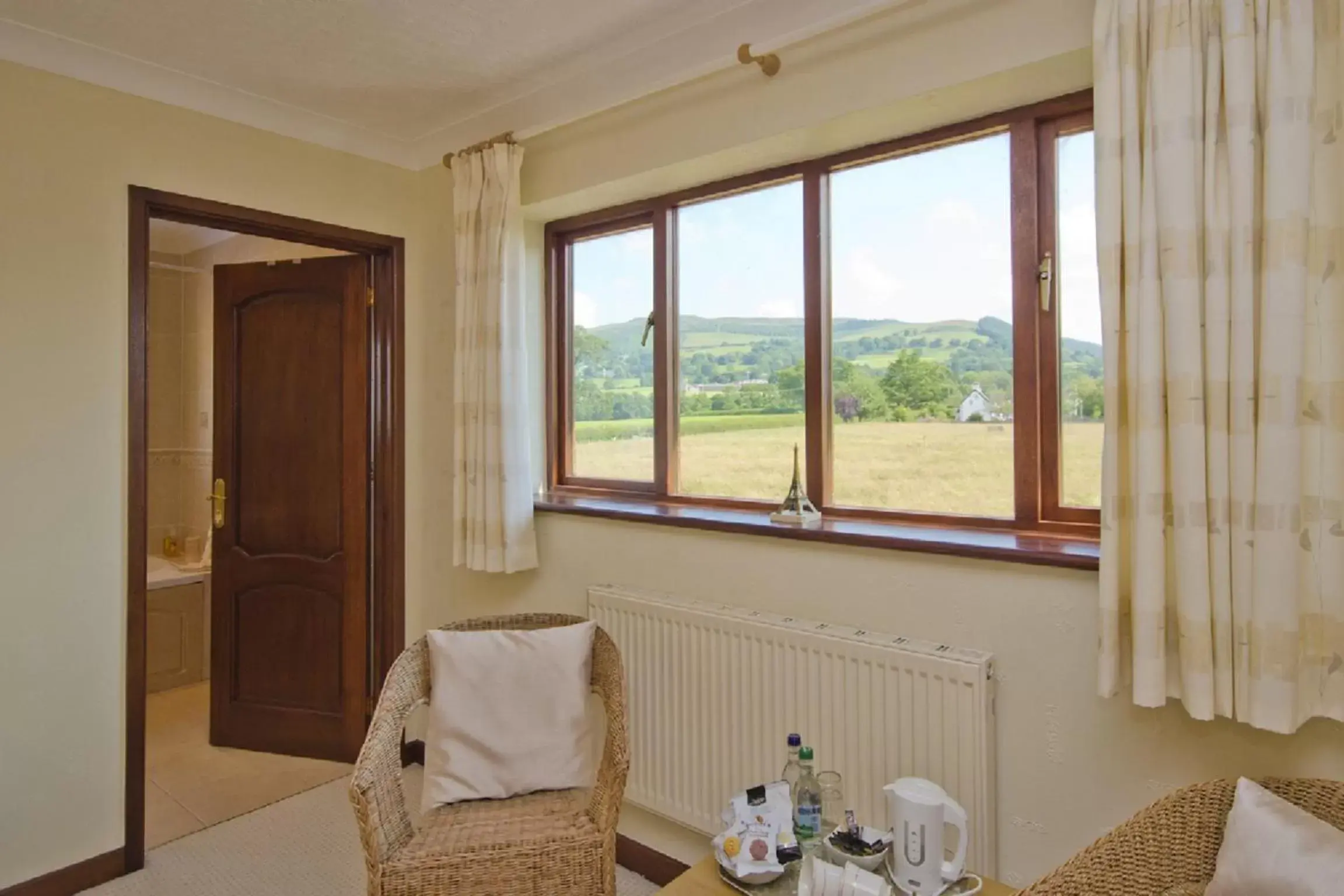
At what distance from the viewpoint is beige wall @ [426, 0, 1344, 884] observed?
1587 millimetres

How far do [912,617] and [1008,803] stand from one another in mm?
437

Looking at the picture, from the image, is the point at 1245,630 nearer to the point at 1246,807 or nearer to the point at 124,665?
the point at 1246,807

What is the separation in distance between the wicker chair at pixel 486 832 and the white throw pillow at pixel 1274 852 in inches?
44.9

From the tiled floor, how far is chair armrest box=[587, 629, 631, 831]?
5.36 feet

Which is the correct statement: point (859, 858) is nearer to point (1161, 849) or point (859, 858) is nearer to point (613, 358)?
point (1161, 849)

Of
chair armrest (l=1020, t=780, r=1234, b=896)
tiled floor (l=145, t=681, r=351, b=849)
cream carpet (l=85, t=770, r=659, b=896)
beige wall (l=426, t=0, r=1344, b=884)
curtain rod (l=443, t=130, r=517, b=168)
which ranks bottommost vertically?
cream carpet (l=85, t=770, r=659, b=896)

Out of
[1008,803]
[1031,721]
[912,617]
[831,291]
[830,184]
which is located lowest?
[1008,803]

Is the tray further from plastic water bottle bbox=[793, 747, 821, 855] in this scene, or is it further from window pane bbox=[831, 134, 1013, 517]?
window pane bbox=[831, 134, 1013, 517]

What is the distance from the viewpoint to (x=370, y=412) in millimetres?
3113

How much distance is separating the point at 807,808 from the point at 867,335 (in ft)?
4.11

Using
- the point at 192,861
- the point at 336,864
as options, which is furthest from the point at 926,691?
the point at 192,861

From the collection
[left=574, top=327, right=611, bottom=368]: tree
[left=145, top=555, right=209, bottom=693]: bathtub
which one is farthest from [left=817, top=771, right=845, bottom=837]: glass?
[left=145, top=555, right=209, bottom=693]: bathtub

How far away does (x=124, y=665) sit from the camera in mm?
2410

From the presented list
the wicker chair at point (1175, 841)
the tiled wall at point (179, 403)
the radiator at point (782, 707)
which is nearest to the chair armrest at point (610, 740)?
the radiator at point (782, 707)
